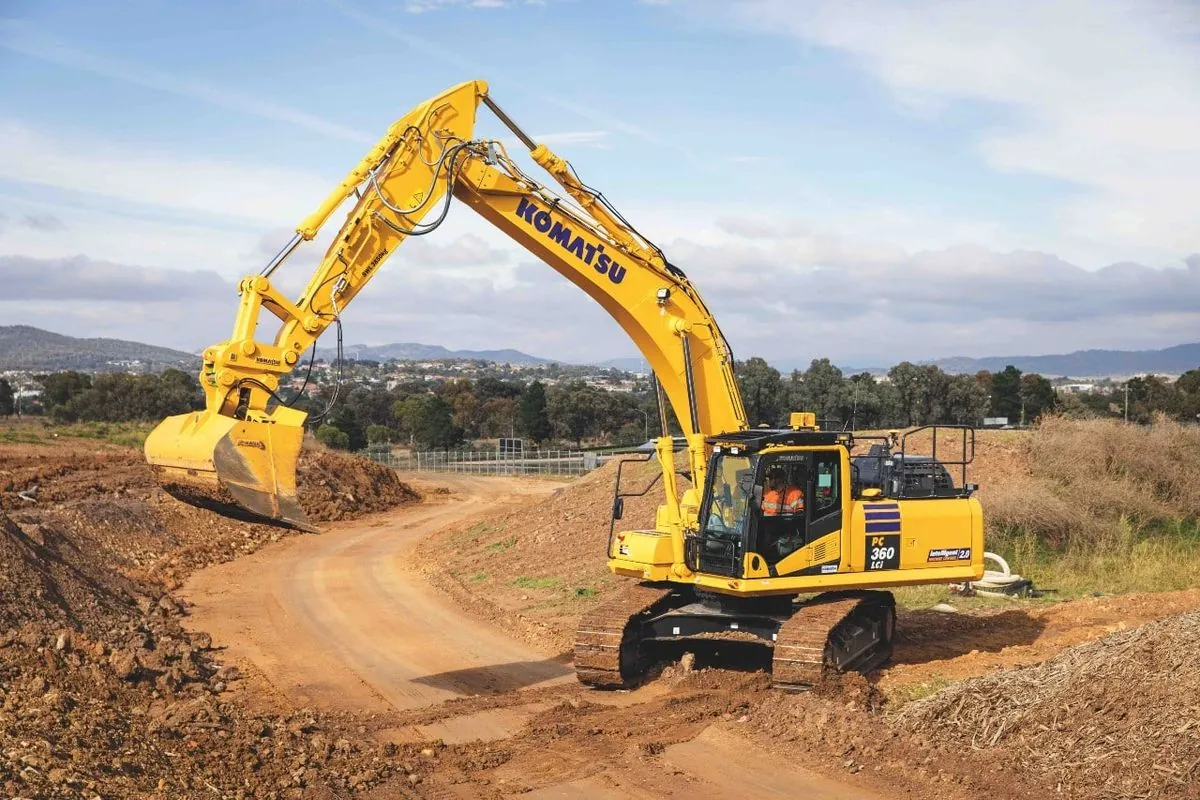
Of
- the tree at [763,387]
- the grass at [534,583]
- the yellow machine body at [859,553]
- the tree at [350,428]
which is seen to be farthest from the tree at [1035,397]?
the yellow machine body at [859,553]

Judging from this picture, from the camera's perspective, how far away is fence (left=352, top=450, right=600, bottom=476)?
57669 millimetres

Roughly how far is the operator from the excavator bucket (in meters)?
4.88

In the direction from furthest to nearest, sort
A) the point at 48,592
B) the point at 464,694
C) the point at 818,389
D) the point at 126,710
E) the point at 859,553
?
the point at 818,389 → the point at 48,592 → the point at 464,694 → the point at 859,553 → the point at 126,710

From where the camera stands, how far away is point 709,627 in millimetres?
12938

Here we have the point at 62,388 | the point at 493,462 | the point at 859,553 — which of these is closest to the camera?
the point at 859,553

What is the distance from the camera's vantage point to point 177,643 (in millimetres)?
14570

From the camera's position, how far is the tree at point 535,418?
8056 cm

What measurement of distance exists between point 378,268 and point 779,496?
5016mm

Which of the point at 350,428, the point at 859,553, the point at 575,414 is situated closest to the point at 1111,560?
the point at 859,553

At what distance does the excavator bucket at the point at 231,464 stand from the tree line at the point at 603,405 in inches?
1603

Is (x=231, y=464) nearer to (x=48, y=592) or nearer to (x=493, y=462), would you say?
(x=48, y=592)

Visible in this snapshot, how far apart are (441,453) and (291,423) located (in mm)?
54547

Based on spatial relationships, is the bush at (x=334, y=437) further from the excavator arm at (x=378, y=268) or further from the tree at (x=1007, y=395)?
the excavator arm at (x=378, y=268)

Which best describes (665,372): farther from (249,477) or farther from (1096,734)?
(1096,734)
